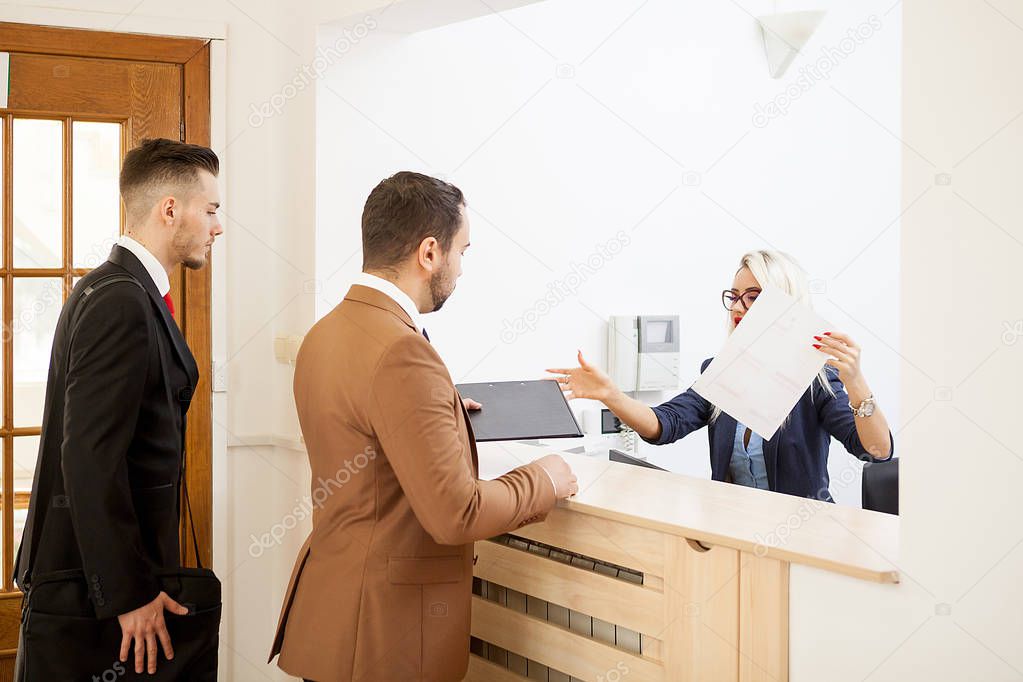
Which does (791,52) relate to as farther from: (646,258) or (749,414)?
(749,414)

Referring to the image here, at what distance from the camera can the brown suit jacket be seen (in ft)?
4.68

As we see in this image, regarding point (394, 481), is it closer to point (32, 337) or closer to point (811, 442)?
point (811, 442)

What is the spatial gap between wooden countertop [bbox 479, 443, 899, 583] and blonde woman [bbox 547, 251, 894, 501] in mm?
364

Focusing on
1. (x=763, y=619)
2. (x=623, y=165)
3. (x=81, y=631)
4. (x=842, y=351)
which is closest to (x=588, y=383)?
(x=842, y=351)

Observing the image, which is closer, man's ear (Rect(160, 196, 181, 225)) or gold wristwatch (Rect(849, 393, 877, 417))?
man's ear (Rect(160, 196, 181, 225))

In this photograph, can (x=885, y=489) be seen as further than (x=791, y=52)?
No

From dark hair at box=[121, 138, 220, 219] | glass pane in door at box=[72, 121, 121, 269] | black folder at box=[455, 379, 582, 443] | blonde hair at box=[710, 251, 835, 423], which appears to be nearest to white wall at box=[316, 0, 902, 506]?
glass pane in door at box=[72, 121, 121, 269]

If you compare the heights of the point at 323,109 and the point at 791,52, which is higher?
the point at 791,52

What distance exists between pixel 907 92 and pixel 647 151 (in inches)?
94.5

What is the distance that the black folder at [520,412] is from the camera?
1811 millimetres

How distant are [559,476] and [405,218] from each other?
564 mm

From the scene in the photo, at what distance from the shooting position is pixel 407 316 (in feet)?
5.08

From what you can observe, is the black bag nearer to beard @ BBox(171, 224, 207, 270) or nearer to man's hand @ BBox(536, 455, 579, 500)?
beard @ BBox(171, 224, 207, 270)

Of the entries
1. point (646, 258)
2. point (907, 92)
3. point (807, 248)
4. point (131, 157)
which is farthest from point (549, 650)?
point (807, 248)
